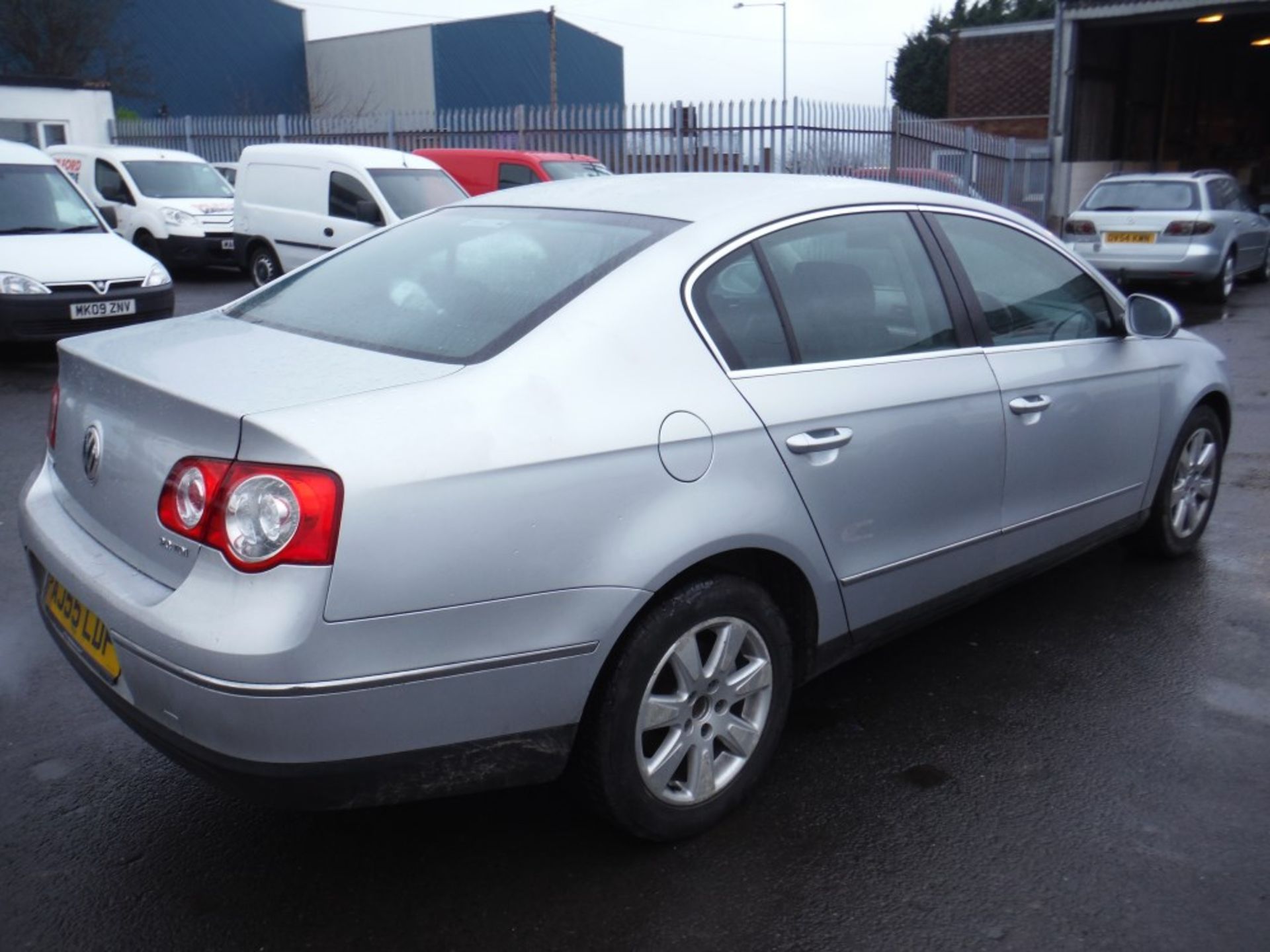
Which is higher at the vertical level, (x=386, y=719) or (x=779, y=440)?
(x=779, y=440)

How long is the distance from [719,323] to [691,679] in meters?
0.89

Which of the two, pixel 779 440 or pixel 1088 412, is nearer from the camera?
pixel 779 440

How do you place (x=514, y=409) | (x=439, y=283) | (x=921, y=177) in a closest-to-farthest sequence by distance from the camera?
(x=514, y=409) < (x=439, y=283) < (x=921, y=177)

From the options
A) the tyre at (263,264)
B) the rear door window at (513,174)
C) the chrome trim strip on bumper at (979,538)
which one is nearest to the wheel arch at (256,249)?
the tyre at (263,264)

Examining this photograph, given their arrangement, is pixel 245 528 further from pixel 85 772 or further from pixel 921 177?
pixel 921 177

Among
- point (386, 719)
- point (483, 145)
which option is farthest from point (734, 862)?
point (483, 145)

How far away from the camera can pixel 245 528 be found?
93.2 inches

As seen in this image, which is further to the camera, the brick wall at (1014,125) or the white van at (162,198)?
the brick wall at (1014,125)

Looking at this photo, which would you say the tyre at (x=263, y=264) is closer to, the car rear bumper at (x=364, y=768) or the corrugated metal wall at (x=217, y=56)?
the car rear bumper at (x=364, y=768)

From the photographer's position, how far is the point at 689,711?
2904 millimetres

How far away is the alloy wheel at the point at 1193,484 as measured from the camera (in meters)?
4.88

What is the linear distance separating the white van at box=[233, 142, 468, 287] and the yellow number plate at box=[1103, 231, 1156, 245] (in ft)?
24.9

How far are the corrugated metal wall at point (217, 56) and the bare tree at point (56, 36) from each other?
212 cm

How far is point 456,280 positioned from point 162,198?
1448 centimetres
